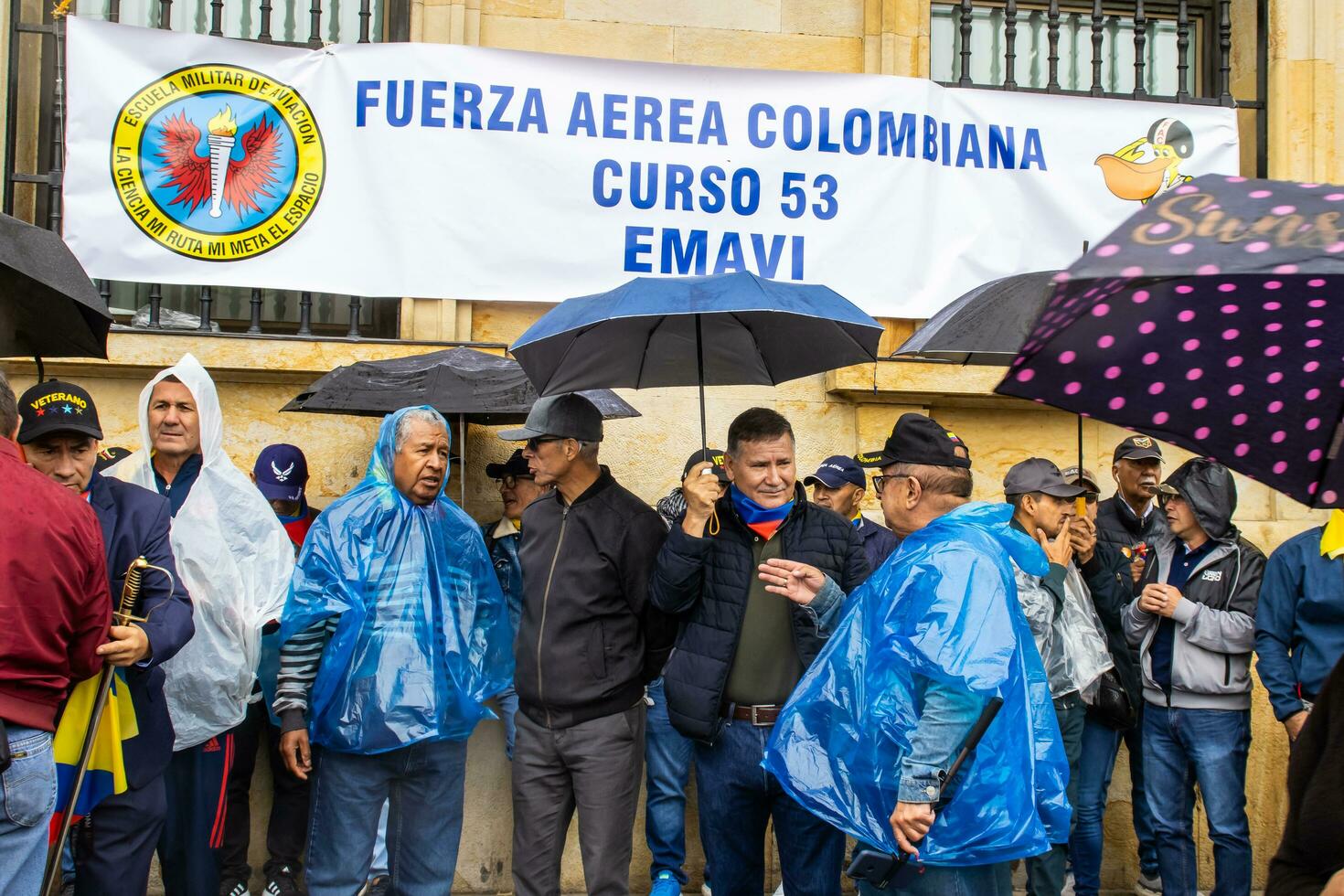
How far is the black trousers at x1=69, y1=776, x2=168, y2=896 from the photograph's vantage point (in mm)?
3936

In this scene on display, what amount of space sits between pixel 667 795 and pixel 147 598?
8.89 feet

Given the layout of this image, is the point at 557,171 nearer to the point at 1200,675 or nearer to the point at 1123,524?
the point at 1123,524

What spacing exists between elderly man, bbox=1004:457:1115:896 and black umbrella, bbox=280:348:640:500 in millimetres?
1799

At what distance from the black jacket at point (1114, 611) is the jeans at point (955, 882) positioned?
224 cm

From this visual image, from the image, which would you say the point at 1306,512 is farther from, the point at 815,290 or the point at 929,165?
the point at 815,290

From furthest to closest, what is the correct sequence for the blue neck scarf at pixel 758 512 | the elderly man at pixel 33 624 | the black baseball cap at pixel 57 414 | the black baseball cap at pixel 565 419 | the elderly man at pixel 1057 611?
the elderly man at pixel 1057 611 → the black baseball cap at pixel 565 419 → the blue neck scarf at pixel 758 512 → the black baseball cap at pixel 57 414 → the elderly man at pixel 33 624

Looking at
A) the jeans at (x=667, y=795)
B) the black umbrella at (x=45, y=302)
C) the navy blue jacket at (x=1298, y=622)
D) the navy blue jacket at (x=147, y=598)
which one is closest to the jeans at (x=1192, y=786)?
the navy blue jacket at (x=1298, y=622)

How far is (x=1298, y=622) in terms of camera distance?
509cm

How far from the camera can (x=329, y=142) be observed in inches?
238

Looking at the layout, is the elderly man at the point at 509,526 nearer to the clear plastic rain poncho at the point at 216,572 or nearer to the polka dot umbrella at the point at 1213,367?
the clear plastic rain poncho at the point at 216,572

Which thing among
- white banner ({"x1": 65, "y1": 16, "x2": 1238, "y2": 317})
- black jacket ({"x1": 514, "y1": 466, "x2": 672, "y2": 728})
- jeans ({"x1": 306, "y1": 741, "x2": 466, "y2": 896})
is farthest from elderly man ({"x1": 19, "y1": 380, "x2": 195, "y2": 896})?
white banner ({"x1": 65, "y1": 16, "x2": 1238, "y2": 317})

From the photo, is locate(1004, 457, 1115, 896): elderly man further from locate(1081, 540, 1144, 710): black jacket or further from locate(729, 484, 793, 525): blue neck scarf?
locate(729, 484, 793, 525): blue neck scarf

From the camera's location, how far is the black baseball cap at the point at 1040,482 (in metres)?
4.96

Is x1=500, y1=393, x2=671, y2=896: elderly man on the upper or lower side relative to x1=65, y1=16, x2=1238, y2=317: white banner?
lower
